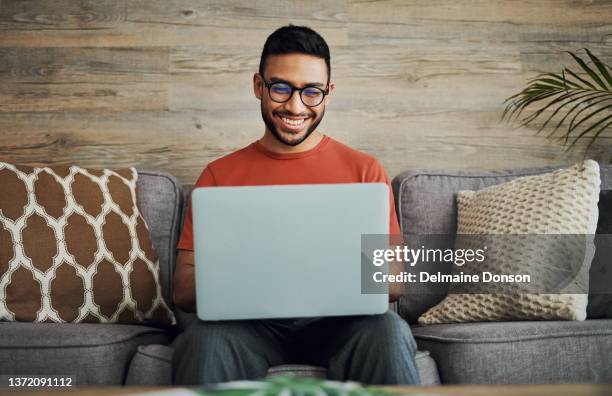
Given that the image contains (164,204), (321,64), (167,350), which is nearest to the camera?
(167,350)

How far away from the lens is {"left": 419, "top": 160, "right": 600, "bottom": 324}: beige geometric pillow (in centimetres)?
146

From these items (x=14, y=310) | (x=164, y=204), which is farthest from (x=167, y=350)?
(x=164, y=204)

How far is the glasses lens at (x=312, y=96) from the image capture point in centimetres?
155

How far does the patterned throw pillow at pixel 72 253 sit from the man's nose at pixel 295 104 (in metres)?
0.61

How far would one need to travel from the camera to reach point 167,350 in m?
1.32

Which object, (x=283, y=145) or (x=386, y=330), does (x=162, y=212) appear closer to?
(x=283, y=145)

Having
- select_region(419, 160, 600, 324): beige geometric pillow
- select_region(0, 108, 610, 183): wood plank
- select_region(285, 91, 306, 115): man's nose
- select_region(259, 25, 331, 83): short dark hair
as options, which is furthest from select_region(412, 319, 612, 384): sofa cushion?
select_region(0, 108, 610, 183): wood plank

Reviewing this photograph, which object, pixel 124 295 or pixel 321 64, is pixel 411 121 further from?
pixel 124 295

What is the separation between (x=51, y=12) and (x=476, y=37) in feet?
5.58

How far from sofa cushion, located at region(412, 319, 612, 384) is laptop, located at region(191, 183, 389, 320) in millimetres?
462

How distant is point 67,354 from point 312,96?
905 millimetres

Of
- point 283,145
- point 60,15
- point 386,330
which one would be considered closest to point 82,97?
point 60,15

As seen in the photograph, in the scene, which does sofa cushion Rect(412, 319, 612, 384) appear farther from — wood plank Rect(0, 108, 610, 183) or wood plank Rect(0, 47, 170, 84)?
wood plank Rect(0, 47, 170, 84)

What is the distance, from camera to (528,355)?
129cm
